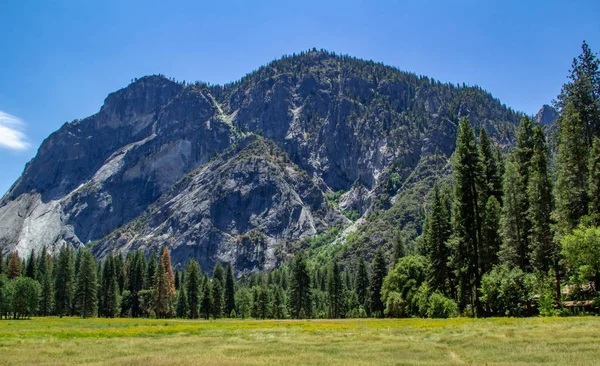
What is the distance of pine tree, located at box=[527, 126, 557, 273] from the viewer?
37.5 metres

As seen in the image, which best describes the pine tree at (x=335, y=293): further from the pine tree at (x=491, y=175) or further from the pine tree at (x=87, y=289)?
the pine tree at (x=491, y=175)

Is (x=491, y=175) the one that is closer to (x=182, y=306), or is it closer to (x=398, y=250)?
(x=398, y=250)

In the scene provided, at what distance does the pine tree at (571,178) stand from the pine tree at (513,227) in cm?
362

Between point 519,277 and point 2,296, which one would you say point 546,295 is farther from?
point 2,296

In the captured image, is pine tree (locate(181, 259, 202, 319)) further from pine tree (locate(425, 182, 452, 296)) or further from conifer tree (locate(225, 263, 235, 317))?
pine tree (locate(425, 182, 452, 296))

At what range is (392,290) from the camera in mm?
64375

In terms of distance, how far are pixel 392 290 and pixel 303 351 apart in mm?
45448

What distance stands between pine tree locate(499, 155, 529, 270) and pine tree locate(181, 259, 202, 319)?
77.5 meters

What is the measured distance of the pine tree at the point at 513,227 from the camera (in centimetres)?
4009

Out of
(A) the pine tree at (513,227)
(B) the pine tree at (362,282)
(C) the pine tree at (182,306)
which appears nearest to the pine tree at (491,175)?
(A) the pine tree at (513,227)

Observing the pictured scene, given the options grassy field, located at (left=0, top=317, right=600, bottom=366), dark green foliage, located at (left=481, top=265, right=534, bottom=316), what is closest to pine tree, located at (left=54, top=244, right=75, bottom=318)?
grassy field, located at (left=0, top=317, right=600, bottom=366)

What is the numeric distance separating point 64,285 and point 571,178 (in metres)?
109

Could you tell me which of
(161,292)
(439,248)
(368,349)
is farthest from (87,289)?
(368,349)

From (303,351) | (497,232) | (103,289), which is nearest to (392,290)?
(497,232)
